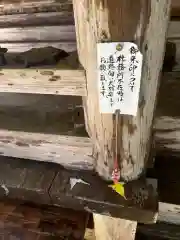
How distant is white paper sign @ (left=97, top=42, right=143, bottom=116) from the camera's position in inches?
28.8

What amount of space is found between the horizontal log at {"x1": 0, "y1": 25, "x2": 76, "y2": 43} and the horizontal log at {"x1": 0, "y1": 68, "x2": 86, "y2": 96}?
2.04 ft

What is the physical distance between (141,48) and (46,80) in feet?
1.10

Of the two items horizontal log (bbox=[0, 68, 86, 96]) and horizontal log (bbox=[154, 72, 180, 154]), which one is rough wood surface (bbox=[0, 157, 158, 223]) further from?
horizontal log (bbox=[0, 68, 86, 96])

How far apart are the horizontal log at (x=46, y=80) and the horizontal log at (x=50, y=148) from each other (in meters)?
0.24

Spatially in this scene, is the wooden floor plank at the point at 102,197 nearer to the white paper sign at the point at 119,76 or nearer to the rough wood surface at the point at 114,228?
the rough wood surface at the point at 114,228

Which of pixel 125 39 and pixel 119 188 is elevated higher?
pixel 125 39

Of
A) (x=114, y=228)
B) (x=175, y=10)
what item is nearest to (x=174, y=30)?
(x=175, y=10)

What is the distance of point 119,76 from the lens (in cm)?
78

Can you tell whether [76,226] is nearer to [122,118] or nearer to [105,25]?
[122,118]

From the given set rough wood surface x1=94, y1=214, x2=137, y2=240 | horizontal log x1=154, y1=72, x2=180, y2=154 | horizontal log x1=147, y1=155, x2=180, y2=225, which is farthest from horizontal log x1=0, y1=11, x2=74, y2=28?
rough wood surface x1=94, y1=214, x2=137, y2=240

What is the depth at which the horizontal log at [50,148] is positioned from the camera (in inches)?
43.7

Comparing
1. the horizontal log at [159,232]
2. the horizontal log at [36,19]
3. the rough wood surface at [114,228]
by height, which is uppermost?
the horizontal log at [36,19]

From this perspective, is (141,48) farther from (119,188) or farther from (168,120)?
(119,188)

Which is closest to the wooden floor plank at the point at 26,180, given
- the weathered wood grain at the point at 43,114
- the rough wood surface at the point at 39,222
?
the weathered wood grain at the point at 43,114
